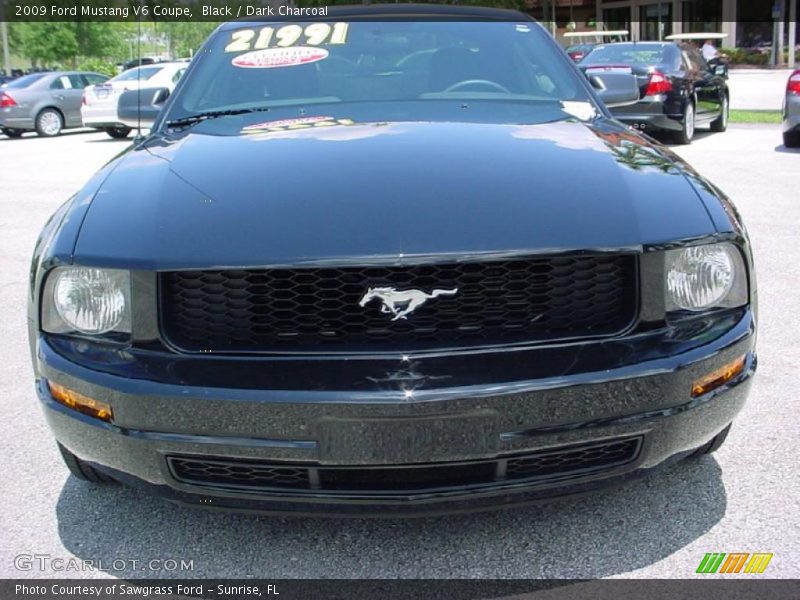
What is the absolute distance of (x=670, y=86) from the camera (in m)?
11.3

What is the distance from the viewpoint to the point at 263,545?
7.95 feet

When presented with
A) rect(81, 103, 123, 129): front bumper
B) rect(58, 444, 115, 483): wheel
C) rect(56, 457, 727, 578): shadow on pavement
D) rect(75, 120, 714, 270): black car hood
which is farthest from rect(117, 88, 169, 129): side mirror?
rect(81, 103, 123, 129): front bumper

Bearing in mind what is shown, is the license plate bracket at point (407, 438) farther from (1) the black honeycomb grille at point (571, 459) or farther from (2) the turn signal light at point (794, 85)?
(2) the turn signal light at point (794, 85)

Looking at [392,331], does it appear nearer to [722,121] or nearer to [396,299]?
[396,299]

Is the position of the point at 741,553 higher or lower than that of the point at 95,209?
lower

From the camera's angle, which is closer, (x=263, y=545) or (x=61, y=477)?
(x=263, y=545)

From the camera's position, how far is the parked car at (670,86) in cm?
1127

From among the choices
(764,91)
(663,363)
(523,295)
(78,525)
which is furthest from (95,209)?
(764,91)

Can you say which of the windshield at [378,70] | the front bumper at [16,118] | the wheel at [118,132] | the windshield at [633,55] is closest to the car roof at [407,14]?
the windshield at [378,70]

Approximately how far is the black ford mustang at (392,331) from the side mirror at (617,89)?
154 centimetres

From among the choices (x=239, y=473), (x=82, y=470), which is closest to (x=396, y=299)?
(x=239, y=473)

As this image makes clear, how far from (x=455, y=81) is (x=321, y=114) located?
2.31ft

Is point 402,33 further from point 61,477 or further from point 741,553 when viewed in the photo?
point 741,553

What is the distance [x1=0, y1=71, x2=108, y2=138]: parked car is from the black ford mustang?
18.0 meters
